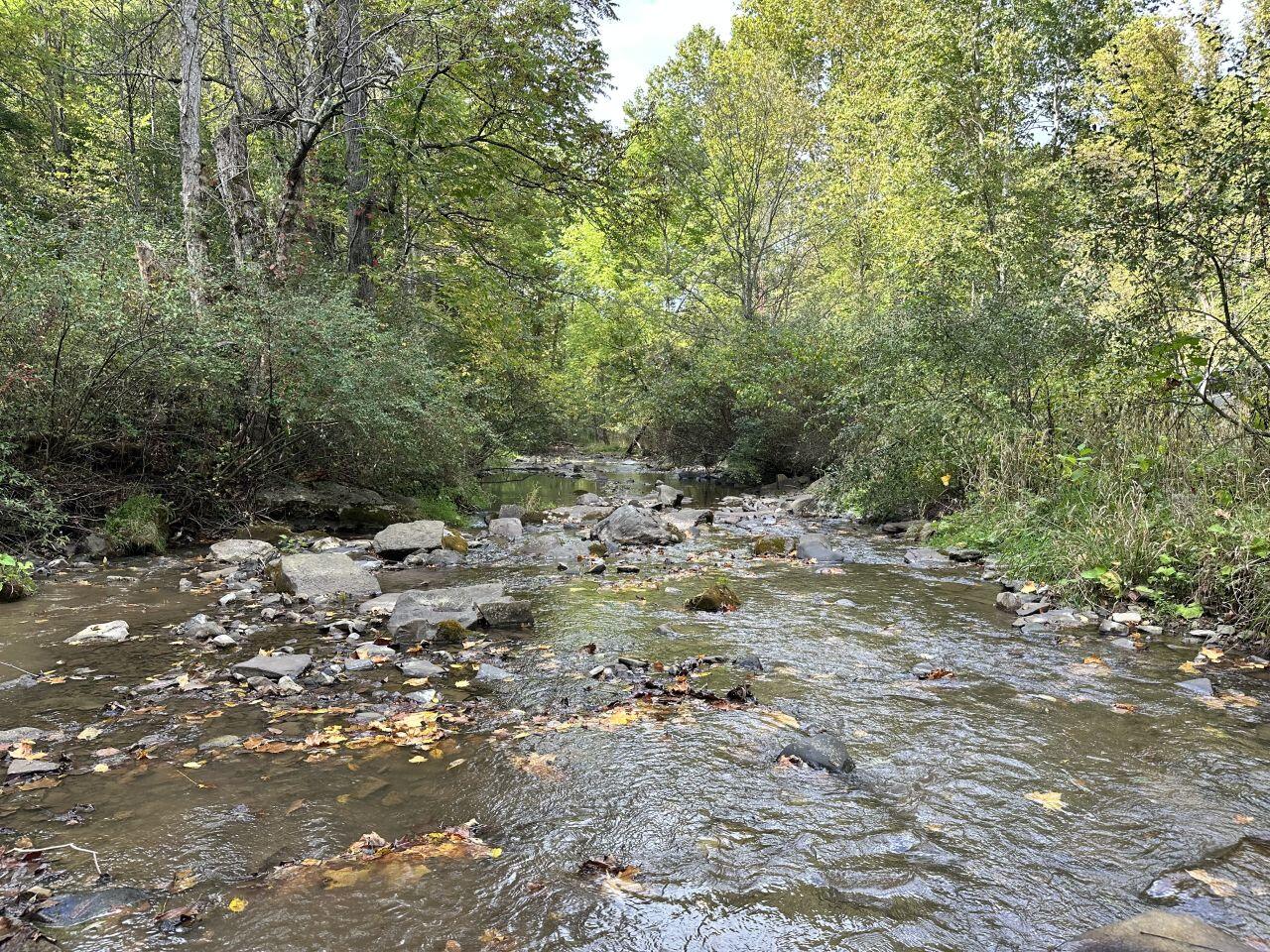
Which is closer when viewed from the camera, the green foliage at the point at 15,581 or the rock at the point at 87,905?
the rock at the point at 87,905

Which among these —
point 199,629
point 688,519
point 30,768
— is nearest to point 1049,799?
point 30,768

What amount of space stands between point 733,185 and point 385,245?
13377mm

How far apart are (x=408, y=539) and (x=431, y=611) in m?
3.96

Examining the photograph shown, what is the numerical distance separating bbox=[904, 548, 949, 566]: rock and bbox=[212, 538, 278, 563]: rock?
863 cm

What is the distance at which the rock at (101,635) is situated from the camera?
17.7ft

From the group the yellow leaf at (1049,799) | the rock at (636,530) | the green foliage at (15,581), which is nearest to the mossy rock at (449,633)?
the green foliage at (15,581)

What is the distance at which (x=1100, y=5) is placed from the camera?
1825cm

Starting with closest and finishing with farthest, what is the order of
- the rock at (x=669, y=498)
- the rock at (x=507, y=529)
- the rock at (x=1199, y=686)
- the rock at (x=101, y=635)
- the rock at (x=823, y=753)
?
the rock at (x=823, y=753) < the rock at (x=1199, y=686) < the rock at (x=101, y=635) < the rock at (x=507, y=529) < the rock at (x=669, y=498)

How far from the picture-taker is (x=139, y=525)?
A: 8.86 meters

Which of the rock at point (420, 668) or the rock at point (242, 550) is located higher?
the rock at point (242, 550)

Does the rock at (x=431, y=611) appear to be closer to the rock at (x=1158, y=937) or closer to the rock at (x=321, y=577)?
the rock at (x=321, y=577)

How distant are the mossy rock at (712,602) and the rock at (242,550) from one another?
18.4ft

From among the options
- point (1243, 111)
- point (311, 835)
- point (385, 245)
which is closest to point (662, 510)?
point (385, 245)

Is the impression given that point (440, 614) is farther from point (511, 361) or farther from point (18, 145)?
point (18, 145)
